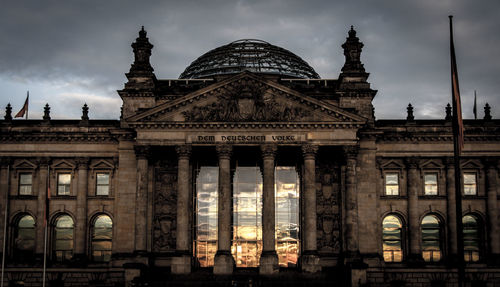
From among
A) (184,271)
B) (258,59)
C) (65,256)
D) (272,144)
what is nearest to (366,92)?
(272,144)

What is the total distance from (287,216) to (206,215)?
288 inches

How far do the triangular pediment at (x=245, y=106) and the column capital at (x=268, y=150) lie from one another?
2185 millimetres

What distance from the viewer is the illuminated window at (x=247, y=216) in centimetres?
5134

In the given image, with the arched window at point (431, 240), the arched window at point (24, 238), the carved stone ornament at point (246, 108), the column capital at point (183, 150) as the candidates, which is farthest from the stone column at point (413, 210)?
the arched window at point (24, 238)

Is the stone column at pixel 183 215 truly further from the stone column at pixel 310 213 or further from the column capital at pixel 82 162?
the column capital at pixel 82 162

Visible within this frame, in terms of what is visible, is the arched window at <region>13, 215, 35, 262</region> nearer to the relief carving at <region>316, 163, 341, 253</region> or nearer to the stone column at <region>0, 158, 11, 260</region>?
the stone column at <region>0, 158, 11, 260</region>

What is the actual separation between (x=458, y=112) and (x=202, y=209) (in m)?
27.1

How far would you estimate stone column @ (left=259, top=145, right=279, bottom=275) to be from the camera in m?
46.0

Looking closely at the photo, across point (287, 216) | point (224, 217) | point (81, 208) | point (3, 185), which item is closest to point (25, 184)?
point (3, 185)

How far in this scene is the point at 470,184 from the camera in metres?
53.7

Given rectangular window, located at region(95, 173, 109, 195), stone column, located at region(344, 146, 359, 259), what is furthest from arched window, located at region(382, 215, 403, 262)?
rectangular window, located at region(95, 173, 109, 195)

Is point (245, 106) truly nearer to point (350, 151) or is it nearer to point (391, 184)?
point (350, 151)

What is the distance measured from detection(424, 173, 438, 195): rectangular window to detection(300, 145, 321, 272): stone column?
40.6ft

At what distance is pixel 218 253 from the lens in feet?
153
